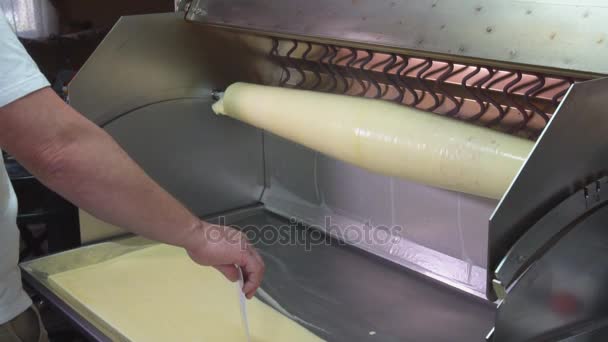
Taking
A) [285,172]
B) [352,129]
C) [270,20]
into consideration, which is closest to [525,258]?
[352,129]

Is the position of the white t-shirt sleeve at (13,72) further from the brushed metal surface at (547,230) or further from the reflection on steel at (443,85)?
the reflection on steel at (443,85)

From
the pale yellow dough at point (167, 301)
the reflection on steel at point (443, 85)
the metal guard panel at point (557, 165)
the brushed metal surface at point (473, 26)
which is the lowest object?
the pale yellow dough at point (167, 301)

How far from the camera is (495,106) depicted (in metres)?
1.15

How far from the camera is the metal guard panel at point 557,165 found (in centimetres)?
71

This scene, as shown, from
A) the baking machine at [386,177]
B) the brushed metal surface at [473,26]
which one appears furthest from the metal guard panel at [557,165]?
the brushed metal surface at [473,26]

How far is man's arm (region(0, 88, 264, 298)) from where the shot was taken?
75cm

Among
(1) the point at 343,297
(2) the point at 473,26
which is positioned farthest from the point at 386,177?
(2) the point at 473,26

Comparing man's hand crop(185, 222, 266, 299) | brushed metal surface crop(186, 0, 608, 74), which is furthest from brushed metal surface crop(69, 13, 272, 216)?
man's hand crop(185, 222, 266, 299)

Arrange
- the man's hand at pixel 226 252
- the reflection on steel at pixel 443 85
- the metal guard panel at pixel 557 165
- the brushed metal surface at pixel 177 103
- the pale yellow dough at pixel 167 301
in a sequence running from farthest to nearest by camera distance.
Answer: the brushed metal surface at pixel 177 103
the pale yellow dough at pixel 167 301
the reflection on steel at pixel 443 85
the man's hand at pixel 226 252
the metal guard panel at pixel 557 165

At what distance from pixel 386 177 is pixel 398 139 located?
0.39 metres

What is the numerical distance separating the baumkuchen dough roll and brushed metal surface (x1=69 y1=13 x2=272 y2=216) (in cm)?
27

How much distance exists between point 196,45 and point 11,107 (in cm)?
91

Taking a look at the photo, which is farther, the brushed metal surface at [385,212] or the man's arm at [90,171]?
the brushed metal surface at [385,212]

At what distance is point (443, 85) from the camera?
48.0 inches
